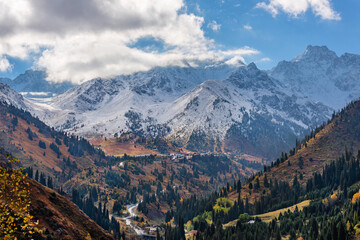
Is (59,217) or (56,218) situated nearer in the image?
(56,218)

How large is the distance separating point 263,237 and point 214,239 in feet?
93.7

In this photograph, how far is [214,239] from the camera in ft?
630

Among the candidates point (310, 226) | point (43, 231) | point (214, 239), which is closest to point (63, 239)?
point (43, 231)

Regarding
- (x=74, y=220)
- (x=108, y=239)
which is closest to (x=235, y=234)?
(x=108, y=239)

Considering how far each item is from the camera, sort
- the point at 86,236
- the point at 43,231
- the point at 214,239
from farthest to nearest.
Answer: the point at 214,239 < the point at 86,236 < the point at 43,231

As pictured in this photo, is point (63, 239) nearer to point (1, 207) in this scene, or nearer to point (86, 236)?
point (86, 236)

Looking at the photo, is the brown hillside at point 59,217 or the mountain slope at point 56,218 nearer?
the mountain slope at point 56,218

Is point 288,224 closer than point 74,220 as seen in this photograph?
No

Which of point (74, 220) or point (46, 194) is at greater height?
point (46, 194)

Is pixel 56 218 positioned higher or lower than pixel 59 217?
lower

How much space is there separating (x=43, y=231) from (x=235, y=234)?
124 meters

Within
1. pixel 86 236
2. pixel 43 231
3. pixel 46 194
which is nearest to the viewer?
pixel 43 231

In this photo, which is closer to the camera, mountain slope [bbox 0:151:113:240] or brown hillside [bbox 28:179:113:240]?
mountain slope [bbox 0:151:113:240]

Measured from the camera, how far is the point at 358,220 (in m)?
148
